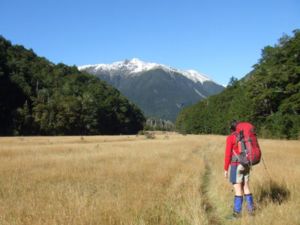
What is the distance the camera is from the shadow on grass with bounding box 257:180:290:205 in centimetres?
933

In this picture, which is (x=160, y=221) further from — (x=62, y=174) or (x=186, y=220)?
(x=62, y=174)

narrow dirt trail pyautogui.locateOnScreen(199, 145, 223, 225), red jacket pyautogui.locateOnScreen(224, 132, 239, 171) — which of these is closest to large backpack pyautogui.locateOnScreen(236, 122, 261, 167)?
red jacket pyautogui.locateOnScreen(224, 132, 239, 171)

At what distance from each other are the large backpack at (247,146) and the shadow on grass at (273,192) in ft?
4.46

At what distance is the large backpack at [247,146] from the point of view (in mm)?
8156

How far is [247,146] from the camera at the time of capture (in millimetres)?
8227

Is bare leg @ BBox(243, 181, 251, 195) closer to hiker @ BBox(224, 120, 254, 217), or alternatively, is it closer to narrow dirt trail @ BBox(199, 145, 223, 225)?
Result: hiker @ BBox(224, 120, 254, 217)

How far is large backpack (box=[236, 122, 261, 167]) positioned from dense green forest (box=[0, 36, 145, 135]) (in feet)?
248

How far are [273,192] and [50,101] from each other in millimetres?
82957

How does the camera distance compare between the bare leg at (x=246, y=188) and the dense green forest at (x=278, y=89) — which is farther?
the dense green forest at (x=278, y=89)

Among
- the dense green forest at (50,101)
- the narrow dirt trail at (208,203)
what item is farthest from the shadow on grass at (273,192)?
the dense green forest at (50,101)

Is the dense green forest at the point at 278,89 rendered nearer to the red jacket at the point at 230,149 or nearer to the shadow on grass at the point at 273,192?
the shadow on grass at the point at 273,192

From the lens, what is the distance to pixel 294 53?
44.9m

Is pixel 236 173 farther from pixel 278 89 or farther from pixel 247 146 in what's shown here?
pixel 278 89

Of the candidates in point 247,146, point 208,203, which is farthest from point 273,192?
point 247,146
